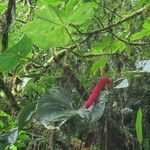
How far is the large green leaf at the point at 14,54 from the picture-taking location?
671 mm

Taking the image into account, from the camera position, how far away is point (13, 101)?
1.04 meters

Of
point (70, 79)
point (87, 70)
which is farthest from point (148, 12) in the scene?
point (70, 79)

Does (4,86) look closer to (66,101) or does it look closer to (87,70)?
(87,70)

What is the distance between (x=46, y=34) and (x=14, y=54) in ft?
0.27

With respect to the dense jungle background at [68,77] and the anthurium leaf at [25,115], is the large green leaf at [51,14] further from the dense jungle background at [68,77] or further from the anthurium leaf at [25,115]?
the anthurium leaf at [25,115]

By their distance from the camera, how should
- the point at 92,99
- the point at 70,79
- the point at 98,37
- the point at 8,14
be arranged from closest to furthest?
1. the point at 92,99
2. the point at 70,79
3. the point at 8,14
4. the point at 98,37

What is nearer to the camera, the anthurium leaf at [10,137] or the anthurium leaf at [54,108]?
the anthurium leaf at [54,108]

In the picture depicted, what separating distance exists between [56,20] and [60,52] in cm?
42

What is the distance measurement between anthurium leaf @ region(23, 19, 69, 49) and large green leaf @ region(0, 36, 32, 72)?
37mm

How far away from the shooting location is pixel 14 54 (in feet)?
2.27

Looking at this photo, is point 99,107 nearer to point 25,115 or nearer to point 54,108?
point 54,108

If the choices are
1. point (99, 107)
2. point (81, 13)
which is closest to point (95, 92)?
point (99, 107)

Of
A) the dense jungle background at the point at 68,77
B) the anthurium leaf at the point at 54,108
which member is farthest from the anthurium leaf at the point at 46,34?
the anthurium leaf at the point at 54,108

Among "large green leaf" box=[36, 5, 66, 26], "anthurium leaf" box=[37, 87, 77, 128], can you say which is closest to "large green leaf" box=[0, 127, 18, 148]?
"anthurium leaf" box=[37, 87, 77, 128]
